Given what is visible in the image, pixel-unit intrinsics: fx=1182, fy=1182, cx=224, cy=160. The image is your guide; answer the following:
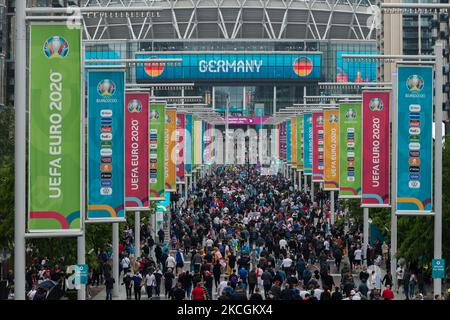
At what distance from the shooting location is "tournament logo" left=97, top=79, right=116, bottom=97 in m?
25.9

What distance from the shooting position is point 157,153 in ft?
130

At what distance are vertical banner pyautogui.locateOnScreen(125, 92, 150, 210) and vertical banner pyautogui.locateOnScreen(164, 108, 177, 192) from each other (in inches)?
522

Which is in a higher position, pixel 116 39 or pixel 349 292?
pixel 116 39

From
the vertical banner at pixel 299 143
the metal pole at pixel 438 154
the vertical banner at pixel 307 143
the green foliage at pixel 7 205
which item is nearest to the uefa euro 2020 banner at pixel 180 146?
the vertical banner at pixel 307 143

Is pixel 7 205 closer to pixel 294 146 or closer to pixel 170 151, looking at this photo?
pixel 170 151

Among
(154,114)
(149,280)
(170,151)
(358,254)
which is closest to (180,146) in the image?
(170,151)

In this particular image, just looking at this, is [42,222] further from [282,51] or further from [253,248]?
[282,51]

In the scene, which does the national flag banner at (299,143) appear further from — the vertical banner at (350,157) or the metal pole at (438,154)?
the metal pole at (438,154)

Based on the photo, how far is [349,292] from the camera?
96.3 feet

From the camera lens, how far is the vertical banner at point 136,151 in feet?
105

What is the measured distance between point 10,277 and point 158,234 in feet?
56.8
